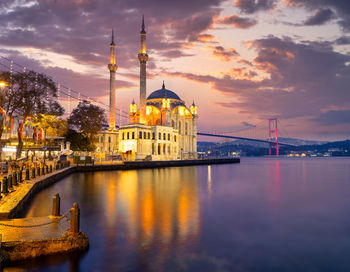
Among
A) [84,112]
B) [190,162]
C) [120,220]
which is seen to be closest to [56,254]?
[120,220]

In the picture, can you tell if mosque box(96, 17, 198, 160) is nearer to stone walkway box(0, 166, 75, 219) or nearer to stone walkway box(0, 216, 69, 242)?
stone walkway box(0, 166, 75, 219)

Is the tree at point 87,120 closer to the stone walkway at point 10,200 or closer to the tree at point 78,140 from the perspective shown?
the tree at point 78,140

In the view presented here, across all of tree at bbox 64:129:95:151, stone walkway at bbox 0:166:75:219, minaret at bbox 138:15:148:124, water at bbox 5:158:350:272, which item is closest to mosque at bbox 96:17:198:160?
minaret at bbox 138:15:148:124

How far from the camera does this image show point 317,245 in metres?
11.3

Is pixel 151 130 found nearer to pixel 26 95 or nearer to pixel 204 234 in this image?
pixel 26 95

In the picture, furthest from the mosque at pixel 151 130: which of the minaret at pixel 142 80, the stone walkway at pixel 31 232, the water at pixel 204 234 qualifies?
the stone walkway at pixel 31 232

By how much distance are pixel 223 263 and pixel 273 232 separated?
4614 millimetres

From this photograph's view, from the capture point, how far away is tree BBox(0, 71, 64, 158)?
1332 inches

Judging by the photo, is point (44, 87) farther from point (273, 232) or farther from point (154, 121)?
point (154, 121)

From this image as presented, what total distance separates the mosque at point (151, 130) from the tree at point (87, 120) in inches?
448

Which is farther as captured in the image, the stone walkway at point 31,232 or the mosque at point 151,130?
the mosque at point 151,130

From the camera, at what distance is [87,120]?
56.4m

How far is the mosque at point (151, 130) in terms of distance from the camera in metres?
68.2

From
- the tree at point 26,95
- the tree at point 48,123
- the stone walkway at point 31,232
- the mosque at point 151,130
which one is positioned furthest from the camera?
the mosque at point 151,130
